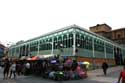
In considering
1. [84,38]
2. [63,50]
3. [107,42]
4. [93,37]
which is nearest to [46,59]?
[63,50]

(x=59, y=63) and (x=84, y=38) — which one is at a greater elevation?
(x=84, y=38)

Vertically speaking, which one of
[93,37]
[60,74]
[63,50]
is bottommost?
[60,74]

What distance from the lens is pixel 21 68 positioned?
90.7 feet

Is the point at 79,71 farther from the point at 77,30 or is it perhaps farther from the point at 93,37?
the point at 93,37

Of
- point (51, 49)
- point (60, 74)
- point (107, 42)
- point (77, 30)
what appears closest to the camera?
point (60, 74)

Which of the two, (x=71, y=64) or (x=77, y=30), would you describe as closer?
(x=71, y=64)

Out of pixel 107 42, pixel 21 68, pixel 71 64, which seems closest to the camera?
pixel 71 64

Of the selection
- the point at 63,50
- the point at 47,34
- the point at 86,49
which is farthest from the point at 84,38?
the point at 47,34

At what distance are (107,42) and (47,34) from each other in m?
14.2

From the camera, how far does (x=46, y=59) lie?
24484mm

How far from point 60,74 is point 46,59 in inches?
166

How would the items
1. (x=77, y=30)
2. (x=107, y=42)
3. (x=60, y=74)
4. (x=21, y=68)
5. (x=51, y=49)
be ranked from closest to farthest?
1. (x=60, y=74)
2. (x=21, y=68)
3. (x=77, y=30)
4. (x=51, y=49)
5. (x=107, y=42)

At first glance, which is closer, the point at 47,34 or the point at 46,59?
the point at 46,59

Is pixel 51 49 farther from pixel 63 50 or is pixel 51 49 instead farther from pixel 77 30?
pixel 77 30
